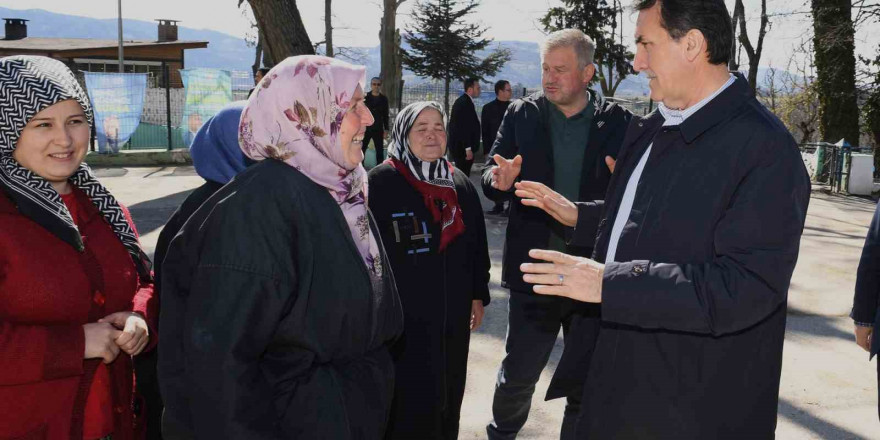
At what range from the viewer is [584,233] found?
9.05 ft

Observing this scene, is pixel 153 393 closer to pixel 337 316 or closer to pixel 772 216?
pixel 337 316

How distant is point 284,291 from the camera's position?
69.8 inches

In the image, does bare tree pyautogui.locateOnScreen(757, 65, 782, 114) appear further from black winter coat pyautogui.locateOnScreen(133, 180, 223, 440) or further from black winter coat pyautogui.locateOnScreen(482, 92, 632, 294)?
black winter coat pyautogui.locateOnScreen(133, 180, 223, 440)

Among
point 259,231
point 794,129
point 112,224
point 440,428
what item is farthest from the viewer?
point 794,129

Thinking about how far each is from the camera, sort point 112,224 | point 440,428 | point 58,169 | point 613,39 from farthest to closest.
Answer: point 613,39 → point 440,428 → point 112,224 → point 58,169

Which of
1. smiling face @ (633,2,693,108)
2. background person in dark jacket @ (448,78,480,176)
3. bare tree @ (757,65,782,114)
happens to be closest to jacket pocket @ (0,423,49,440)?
smiling face @ (633,2,693,108)

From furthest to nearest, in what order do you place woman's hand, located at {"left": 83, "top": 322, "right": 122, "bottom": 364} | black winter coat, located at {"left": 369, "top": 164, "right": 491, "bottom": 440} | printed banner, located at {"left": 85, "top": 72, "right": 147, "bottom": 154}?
1. printed banner, located at {"left": 85, "top": 72, "right": 147, "bottom": 154}
2. black winter coat, located at {"left": 369, "top": 164, "right": 491, "bottom": 440}
3. woman's hand, located at {"left": 83, "top": 322, "right": 122, "bottom": 364}

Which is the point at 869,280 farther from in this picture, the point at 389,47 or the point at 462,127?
the point at 389,47

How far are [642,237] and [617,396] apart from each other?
49 centimetres

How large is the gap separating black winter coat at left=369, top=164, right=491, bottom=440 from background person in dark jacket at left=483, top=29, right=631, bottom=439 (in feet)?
1.21

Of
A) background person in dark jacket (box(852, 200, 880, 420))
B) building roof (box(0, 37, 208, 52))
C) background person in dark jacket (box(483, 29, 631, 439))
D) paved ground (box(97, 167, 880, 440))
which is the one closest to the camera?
background person in dark jacket (box(852, 200, 880, 420))

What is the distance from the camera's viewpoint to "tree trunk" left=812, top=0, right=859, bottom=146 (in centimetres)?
1602

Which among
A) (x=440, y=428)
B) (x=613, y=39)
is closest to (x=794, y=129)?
(x=613, y=39)

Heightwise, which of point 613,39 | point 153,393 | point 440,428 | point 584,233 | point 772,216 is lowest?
point 440,428
